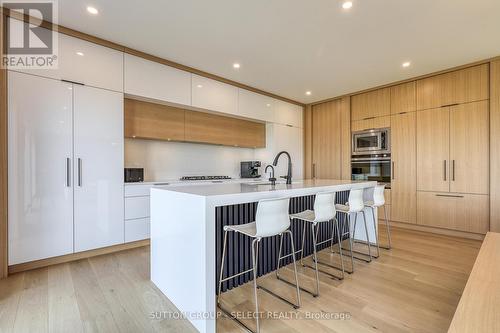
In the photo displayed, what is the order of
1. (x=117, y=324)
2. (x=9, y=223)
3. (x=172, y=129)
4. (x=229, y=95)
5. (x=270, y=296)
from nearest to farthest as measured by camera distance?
(x=117, y=324) < (x=270, y=296) < (x=9, y=223) < (x=172, y=129) < (x=229, y=95)

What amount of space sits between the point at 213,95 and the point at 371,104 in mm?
3047

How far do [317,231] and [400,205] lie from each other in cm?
218

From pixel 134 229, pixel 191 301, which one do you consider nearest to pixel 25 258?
pixel 134 229

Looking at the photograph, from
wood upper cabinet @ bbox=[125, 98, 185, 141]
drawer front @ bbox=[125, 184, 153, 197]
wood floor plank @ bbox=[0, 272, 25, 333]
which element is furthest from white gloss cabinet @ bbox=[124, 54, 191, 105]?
wood floor plank @ bbox=[0, 272, 25, 333]

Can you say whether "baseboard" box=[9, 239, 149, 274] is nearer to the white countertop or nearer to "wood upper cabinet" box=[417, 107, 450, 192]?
the white countertop

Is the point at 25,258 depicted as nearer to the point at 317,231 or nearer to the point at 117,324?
the point at 117,324

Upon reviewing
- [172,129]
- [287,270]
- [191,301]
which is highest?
[172,129]

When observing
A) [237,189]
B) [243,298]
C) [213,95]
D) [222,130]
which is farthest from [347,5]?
[243,298]

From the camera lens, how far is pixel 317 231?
9.88 ft

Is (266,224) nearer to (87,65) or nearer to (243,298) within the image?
(243,298)

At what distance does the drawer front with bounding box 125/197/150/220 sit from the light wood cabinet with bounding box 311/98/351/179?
377 centimetres

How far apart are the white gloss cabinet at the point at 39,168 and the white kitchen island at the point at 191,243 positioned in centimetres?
127

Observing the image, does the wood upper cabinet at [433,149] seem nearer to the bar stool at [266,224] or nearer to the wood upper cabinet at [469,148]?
the wood upper cabinet at [469,148]

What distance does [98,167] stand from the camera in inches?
112
